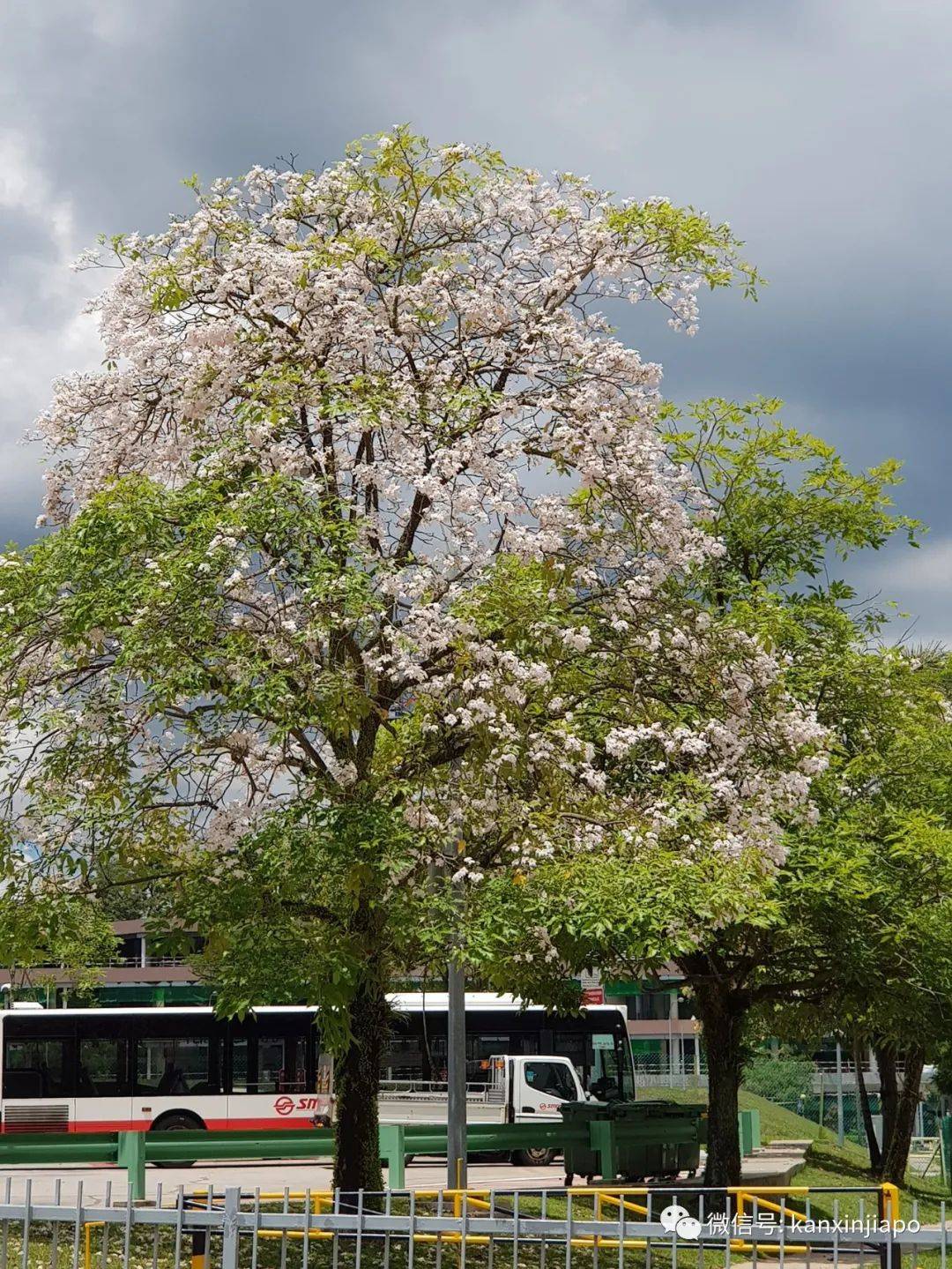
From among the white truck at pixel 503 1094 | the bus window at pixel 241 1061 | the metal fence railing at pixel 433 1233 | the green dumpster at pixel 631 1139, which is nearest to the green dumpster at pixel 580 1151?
the green dumpster at pixel 631 1139

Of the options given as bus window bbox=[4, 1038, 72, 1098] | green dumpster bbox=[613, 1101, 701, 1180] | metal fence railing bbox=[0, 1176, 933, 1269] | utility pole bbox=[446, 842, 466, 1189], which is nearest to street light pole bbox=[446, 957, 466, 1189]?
utility pole bbox=[446, 842, 466, 1189]

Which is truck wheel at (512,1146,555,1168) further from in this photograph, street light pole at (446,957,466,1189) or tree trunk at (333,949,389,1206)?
tree trunk at (333,949,389,1206)

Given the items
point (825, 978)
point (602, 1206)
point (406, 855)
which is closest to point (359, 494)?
point (406, 855)

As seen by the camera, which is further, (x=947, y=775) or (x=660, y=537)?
(x=947, y=775)

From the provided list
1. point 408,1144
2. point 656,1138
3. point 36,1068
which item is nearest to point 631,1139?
point 656,1138

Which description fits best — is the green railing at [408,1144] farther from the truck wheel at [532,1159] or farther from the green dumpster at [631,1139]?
the truck wheel at [532,1159]

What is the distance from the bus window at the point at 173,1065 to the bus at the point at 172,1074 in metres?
0.02

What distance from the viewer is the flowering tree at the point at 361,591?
1384 centimetres

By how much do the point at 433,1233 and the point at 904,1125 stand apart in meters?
23.8

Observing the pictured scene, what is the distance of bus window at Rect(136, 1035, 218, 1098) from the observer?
31453mm

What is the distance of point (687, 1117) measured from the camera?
2656cm

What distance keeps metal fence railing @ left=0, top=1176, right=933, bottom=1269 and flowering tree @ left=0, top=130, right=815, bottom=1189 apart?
1984 mm

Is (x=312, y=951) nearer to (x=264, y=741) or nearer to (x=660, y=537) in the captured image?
(x=264, y=741)

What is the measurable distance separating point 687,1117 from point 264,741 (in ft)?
44.6
